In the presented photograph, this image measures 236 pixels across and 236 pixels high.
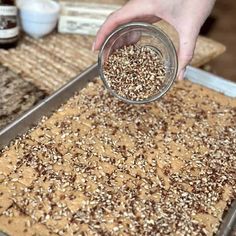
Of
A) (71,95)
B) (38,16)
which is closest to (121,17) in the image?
(71,95)

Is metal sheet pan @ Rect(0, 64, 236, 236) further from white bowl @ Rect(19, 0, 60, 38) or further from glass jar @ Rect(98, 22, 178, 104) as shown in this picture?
white bowl @ Rect(19, 0, 60, 38)

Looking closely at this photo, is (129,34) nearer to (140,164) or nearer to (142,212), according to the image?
(140,164)

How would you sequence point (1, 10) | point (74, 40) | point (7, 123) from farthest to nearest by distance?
point (74, 40), point (1, 10), point (7, 123)

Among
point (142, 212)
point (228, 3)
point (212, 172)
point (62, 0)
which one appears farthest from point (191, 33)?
point (228, 3)

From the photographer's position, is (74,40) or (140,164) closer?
(140,164)

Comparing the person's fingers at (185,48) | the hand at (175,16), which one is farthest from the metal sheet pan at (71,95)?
the person's fingers at (185,48)

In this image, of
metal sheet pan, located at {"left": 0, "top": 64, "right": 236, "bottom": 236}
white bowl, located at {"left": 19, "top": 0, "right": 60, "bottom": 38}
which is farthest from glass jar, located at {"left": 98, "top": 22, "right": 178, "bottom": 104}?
white bowl, located at {"left": 19, "top": 0, "right": 60, "bottom": 38}

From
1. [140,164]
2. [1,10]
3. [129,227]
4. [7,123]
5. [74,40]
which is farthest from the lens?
[74,40]
